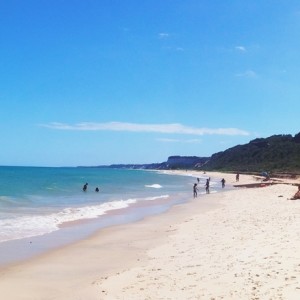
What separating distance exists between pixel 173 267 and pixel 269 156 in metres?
132

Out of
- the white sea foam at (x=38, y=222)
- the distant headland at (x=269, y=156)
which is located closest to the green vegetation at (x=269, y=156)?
the distant headland at (x=269, y=156)

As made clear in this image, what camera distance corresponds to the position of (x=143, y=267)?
1227 cm

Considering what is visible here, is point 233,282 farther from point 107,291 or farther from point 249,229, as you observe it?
point 249,229

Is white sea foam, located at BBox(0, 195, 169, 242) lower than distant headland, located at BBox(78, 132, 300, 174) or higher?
lower

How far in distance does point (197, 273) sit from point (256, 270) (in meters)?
1.46

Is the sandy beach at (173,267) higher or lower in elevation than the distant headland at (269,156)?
lower

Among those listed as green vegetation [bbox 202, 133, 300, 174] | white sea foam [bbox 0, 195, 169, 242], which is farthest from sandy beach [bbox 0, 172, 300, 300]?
green vegetation [bbox 202, 133, 300, 174]

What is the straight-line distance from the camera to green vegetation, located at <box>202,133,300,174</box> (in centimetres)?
11006

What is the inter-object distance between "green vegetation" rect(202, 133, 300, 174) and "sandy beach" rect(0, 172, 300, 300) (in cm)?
7662

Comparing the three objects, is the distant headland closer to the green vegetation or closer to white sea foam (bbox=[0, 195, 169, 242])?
the green vegetation

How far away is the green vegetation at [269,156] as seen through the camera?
110 m

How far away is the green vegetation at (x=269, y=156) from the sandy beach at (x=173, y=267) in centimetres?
7662

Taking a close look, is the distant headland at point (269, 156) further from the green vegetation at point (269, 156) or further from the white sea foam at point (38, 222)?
the white sea foam at point (38, 222)

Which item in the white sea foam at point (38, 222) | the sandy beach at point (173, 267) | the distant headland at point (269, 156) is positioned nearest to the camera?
the sandy beach at point (173, 267)
